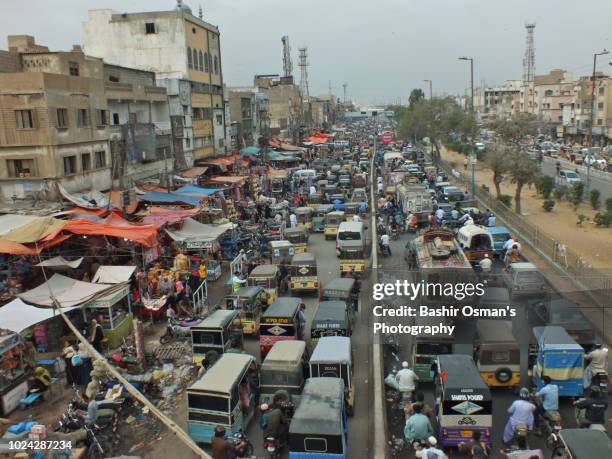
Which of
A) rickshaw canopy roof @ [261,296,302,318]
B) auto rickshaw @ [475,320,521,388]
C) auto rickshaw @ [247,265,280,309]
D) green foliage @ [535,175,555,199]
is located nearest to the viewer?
auto rickshaw @ [475,320,521,388]

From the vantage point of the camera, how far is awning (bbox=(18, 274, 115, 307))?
1573cm

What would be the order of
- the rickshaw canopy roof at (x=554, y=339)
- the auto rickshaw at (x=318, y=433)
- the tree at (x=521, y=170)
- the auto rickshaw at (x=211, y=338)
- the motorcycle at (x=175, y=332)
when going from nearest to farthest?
the auto rickshaw at (x=318, y=433), the rickshaw canopy roof at (x=554, y=339), the auto rickshaw at (x=211, y=338), the motorcycle at (x=175, y=332), the tree at (x=521, y=170)

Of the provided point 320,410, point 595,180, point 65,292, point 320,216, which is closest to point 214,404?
point 320,410

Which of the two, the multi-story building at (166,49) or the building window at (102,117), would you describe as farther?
the multi-story building at (166,49)

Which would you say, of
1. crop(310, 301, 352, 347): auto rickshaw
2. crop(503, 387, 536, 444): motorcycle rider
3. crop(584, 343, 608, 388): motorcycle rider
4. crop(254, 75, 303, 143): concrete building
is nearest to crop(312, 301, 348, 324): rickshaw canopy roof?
crop(310, 301, 352, 347): auto rickshaw

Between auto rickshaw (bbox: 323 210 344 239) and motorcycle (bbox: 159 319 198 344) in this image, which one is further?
auto rickshaw (bbox: 323 210 344 239)

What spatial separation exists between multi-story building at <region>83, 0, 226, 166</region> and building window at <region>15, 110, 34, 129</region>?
16.1 metres

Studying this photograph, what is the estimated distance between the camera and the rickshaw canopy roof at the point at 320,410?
9.66m

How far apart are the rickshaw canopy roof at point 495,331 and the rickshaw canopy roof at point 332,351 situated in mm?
3111

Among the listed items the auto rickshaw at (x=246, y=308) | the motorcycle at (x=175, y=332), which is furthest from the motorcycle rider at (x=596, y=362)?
the motorcycle at (x=175, y=332)

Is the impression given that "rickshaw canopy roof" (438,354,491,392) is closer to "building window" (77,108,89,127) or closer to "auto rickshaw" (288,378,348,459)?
"auto rickshaw" (288,378,348,459)

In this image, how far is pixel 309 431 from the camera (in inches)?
379

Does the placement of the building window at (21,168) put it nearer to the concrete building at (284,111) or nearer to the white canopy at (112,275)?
the white canopy at (112,275)

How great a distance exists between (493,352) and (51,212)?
17.3m
